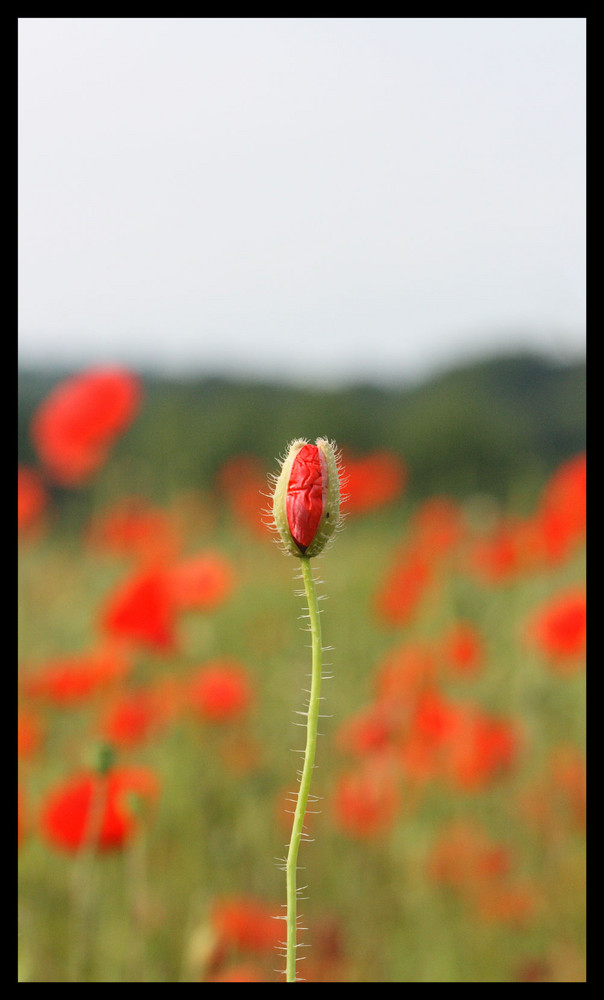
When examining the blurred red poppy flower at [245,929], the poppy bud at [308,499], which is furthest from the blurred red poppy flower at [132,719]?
the poppy bud at [308,499]

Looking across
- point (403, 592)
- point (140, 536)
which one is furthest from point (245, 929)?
point (140, 536)

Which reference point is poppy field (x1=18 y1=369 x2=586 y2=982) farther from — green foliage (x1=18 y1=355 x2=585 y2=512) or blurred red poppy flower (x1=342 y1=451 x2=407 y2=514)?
green foliage (x1=18 y1=355 x2=585 y2=512)

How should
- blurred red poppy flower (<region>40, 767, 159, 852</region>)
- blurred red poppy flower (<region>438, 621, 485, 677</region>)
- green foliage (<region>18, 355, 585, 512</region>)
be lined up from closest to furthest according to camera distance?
blurred red poppy flower (<region>40, 767, 159, 852</region>) < blurred red poppy flower (<region>438, 621, 485, 677</region>) < green foliage (<region>18, 355, 585, 512</region>)

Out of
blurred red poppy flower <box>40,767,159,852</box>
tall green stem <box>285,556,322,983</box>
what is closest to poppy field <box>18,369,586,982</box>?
blurred red poppy flower <box>40,767,159,852</box>

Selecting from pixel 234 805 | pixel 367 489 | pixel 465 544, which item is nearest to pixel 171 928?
pixel 234 805

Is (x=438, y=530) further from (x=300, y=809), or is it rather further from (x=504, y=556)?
(x=300, y=809)

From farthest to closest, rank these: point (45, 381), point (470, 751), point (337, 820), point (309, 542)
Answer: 1. point (45, 381)
2. point (337, 820)
3. point (470, 751)
4. point (309, 542)
